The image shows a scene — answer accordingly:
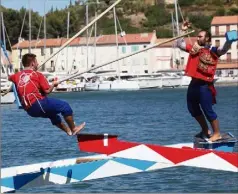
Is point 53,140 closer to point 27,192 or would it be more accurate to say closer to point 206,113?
point 27,192

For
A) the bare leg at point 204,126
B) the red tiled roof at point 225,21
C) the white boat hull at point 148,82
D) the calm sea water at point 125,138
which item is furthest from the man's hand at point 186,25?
the red tiled roof at point 225,21

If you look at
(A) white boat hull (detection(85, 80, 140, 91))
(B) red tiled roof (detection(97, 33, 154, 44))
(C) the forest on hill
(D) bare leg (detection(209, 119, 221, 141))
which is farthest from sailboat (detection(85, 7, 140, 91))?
(D) bare leg (detection(209, 119, 221, 141))

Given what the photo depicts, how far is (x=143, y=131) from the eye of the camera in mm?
36656

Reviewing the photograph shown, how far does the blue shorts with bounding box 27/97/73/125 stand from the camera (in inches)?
398

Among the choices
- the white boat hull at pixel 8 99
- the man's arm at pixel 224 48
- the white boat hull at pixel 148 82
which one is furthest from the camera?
the white boat hull at pixel 148 82

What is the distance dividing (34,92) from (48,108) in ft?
0.87

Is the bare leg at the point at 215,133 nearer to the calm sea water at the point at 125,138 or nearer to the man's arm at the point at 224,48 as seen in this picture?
the man's arm at the point at 224,48

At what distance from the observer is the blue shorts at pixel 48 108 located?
10.1 meters

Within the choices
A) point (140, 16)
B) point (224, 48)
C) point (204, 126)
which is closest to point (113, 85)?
point (140, 16)

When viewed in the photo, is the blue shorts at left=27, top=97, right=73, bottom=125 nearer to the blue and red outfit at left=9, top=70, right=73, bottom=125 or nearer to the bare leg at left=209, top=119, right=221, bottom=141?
the blue and red outfit at left=9, top=70, right=73, bottom=125

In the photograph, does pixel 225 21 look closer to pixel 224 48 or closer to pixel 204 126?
pixel 204 126

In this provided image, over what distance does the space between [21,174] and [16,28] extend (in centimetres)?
11387

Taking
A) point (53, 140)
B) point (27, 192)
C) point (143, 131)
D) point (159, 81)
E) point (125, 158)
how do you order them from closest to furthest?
point (125, 158)
point (27, 192)
point (53, 140)
point (143, 131)
point (159, 81)

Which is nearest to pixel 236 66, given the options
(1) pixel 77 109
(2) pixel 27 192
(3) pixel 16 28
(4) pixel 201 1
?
(3) pixel 16 28
